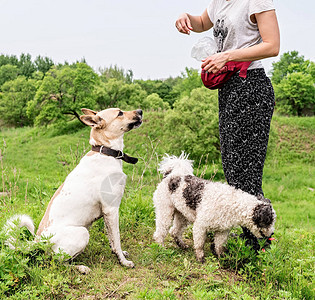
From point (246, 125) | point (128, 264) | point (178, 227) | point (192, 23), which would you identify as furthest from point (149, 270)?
point (192, 23)

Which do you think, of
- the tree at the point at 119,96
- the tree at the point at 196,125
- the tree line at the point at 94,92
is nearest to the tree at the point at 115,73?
the tree line at the point at 94,92

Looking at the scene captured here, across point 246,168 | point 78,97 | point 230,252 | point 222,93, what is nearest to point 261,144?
point 246,168

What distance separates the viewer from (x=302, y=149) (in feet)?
59.9

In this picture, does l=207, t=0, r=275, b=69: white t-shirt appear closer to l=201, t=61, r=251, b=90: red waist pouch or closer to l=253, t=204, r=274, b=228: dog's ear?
l=201, t=61, r=251, b=90: red waist pouch

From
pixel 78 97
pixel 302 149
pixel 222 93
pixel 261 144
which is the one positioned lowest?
pixel 302 149

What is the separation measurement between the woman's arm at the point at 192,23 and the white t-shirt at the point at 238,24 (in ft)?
1.14

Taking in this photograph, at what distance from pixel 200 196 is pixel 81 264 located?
161cm

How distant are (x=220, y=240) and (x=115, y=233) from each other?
1237 mm

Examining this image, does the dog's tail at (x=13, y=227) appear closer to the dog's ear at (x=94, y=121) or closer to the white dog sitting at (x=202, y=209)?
the dog's ear at (x=94, y=121)

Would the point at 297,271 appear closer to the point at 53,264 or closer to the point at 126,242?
the point at 126,242

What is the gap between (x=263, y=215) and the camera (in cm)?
322

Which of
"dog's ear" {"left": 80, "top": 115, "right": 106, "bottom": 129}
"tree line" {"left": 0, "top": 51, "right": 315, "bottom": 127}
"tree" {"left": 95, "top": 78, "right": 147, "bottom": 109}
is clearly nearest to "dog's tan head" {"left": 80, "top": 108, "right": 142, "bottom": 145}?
"dog's ear" {"left": 80, "top": 115, "right": 106, "bottom": 129}

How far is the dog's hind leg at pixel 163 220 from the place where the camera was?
13.1 feet

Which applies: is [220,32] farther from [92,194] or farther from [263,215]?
[92,194]
